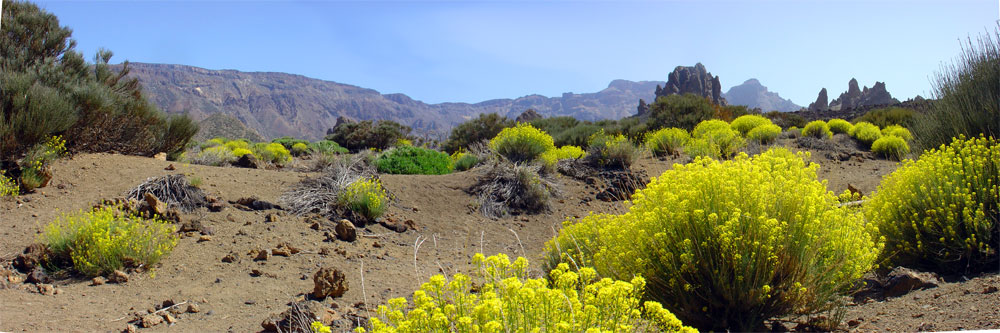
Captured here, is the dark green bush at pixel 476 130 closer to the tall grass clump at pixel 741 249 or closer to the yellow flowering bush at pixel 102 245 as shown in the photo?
the yellow flowering bush at pixel 102 245

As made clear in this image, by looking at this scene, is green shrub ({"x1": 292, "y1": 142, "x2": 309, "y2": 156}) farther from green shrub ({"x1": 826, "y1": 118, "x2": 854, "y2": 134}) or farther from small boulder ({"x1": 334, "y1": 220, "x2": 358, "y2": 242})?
green shrub ({"x1": 826, "y1": 118, "x2": 854, "y2": 134})

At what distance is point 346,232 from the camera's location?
687cm

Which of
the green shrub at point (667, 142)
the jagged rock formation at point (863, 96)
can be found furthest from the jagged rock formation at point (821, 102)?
the green shrub at point (667, 142)

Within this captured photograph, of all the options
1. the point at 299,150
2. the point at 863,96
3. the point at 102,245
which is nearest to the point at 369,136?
the point at 299,150

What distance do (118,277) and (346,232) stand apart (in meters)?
2.35

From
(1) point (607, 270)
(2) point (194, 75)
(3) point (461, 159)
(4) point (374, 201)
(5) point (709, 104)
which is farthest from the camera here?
(2) point (194, 75)

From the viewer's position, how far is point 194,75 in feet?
489

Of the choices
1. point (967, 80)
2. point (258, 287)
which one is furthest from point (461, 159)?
point (967, 80)

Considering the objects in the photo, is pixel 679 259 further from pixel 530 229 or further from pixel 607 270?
pixel 530 229

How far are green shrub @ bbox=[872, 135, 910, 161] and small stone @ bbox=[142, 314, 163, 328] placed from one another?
13.7m

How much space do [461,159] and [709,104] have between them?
1019 cm

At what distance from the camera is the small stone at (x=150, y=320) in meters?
4.17

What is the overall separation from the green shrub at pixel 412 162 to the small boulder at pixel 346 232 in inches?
170

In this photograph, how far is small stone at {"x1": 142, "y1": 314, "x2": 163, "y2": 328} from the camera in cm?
417
